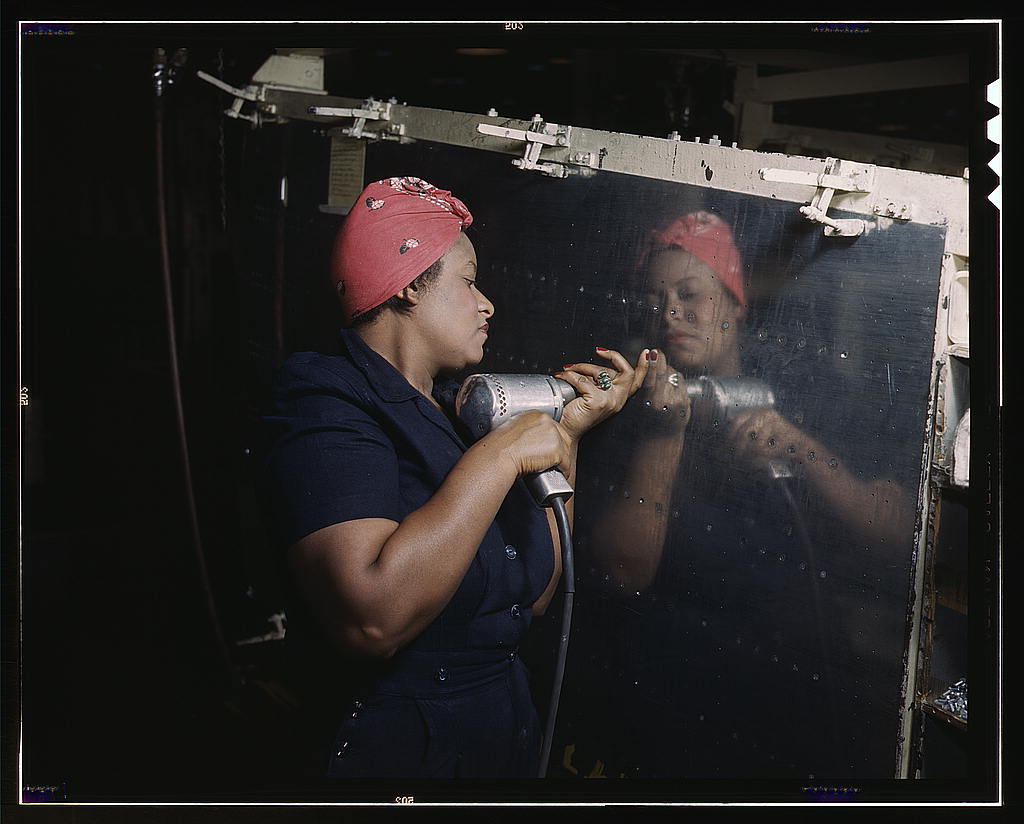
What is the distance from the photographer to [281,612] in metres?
1.66

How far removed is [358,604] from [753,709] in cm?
67

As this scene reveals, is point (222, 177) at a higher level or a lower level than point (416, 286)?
higher

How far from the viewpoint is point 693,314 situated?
145 centimetres

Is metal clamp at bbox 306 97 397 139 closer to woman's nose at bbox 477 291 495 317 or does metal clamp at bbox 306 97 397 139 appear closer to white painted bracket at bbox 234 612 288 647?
woman's nose at bbox 477 291 495 317

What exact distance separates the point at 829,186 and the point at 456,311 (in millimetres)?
617

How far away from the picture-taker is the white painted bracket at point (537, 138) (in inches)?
58.3

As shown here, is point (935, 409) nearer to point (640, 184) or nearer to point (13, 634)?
point (640, 184)

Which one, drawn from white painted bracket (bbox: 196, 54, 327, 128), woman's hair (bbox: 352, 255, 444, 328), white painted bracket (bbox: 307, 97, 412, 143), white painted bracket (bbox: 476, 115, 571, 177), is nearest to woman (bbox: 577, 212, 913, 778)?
white painted bracket (bbox: 476, 115, 571, 177)

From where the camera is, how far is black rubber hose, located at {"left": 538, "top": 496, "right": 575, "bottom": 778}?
149 cm

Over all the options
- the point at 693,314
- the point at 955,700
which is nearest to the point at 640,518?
the point at 693,314

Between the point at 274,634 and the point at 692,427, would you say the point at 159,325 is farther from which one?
the point at 692,427

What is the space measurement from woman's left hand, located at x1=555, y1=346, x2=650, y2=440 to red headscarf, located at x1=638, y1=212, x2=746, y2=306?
0.20 metres

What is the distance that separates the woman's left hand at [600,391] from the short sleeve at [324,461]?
0.31m

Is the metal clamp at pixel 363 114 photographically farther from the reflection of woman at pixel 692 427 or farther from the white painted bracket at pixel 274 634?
the white painted bracket at pixel 274 634
